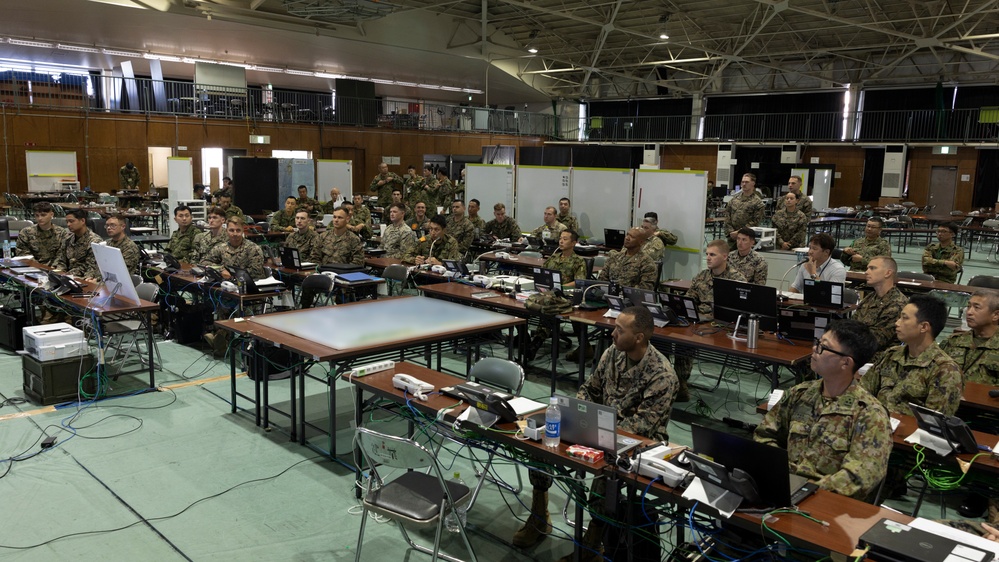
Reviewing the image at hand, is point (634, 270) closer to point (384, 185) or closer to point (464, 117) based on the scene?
point (384, 185)

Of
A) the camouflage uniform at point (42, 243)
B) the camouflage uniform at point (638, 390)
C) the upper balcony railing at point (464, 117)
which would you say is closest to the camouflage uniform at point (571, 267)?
the camouflage uniform at point (638, 390)

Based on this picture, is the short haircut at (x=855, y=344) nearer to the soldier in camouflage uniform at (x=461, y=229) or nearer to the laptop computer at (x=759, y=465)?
the laptop computer at (x=759, y=465)

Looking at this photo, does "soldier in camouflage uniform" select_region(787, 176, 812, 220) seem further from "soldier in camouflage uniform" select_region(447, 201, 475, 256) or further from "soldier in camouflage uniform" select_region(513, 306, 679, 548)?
"soldier in camouflage uniform" select_region(513, 306, 679, 548)

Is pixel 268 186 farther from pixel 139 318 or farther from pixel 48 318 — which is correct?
pixel 139 318

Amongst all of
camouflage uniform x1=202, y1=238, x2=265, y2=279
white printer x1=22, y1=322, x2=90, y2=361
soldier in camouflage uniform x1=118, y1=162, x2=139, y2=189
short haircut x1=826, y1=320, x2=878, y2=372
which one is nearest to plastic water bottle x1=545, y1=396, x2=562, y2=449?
short haircut x1=826, y1=320, x2=878, y2=372

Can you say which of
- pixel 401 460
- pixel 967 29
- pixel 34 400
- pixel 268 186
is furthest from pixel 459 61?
pixel 401 460

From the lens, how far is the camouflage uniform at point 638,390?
13.5ft

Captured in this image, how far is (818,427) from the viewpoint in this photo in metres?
3.53

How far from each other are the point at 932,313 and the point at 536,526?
110 inches

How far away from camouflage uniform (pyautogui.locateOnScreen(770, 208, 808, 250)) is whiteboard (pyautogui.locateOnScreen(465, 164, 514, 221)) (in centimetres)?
519

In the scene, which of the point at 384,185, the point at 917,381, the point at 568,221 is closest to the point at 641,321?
the point at 917,381

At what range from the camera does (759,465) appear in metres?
2.96

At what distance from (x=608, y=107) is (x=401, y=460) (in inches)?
1277

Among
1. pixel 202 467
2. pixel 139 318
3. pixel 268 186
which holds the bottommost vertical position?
pixel 202 467
